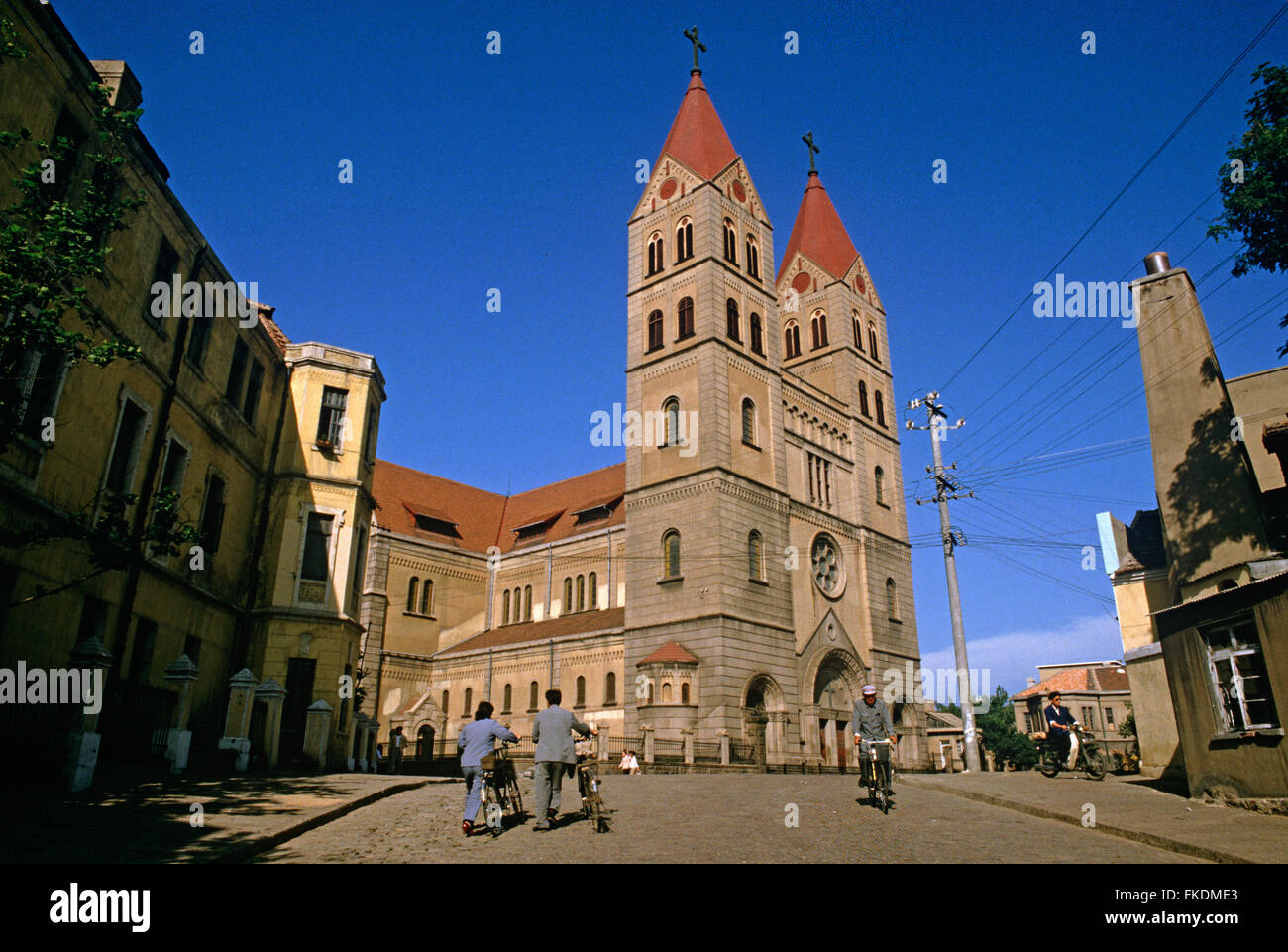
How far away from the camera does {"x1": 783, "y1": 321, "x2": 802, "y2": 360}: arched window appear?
46781 mm

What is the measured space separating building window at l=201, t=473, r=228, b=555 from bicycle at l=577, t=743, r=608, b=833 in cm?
1240

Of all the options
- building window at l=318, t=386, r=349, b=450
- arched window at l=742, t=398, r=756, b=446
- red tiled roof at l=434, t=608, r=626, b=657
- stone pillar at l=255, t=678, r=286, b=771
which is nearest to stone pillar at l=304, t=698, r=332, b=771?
stone pillar at l=255, t=678, r=286, b=771

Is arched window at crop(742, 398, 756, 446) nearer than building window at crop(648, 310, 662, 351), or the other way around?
arched window at crop(742, 398, 756, 446)

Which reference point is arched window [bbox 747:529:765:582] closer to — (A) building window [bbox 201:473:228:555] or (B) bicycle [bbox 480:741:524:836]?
(A) building window [bbox 201:473:228:555]

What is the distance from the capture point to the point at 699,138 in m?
39.8

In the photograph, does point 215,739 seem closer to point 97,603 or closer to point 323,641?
point 323,641

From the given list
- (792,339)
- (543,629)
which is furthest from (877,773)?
(792,339)

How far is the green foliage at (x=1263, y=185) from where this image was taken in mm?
16016

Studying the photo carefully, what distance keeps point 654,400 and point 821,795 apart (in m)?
22.2

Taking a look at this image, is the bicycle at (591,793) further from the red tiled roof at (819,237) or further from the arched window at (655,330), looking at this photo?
the red tiled roof at (819,237)

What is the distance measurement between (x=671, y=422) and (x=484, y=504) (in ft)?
66.1

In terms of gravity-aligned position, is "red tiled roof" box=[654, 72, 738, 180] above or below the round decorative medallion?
above
